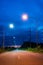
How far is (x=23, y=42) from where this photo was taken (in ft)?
373

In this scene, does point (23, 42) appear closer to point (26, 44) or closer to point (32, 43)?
point (26, 44)

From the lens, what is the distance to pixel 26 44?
108 metres

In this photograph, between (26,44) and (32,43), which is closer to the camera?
(32,43)

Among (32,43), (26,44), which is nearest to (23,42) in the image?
(26,44)

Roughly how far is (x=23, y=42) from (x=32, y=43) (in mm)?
16574

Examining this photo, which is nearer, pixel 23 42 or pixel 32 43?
pixel 32 43

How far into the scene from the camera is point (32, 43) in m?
97.8

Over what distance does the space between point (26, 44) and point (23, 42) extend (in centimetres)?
576

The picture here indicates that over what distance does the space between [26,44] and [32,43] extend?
10.9m
